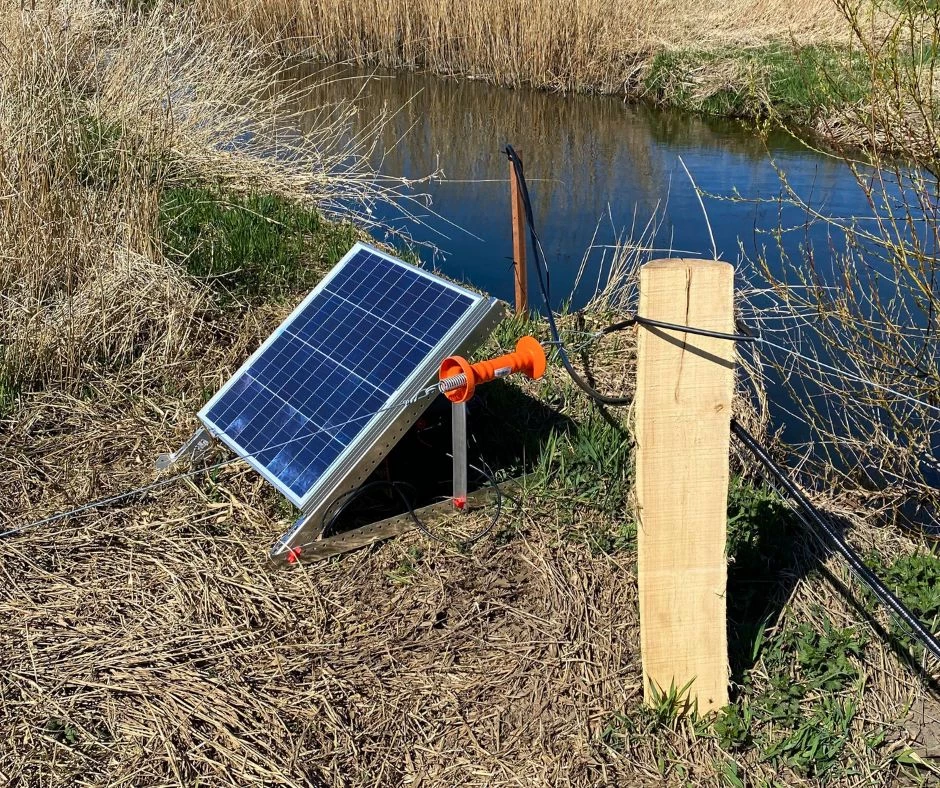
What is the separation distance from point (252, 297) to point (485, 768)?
3.12 metres

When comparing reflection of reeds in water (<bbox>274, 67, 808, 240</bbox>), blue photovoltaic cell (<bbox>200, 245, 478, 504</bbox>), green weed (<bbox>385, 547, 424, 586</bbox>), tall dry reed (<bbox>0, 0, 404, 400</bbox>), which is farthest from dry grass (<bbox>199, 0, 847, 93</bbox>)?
green weed (<bbox>385, 547, 424, 586</bbox>)

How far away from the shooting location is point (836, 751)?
2.53 metres

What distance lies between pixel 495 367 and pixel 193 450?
142 cm

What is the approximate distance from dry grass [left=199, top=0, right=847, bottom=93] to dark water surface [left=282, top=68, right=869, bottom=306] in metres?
0.34

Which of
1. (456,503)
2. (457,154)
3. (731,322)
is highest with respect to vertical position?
(731,322)

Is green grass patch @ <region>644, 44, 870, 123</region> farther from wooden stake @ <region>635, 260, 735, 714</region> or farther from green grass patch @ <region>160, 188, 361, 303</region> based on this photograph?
wooden stake @ <region>635, 260, 735, 714</region>

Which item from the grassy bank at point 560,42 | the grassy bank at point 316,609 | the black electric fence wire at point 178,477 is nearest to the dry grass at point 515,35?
the grassy bank at point 560,42

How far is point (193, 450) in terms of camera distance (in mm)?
3572

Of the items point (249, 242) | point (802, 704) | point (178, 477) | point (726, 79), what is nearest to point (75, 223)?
point (249, 242)

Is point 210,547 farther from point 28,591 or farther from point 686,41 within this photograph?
point 686,41

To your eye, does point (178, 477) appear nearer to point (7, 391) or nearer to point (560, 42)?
point (7, 391)

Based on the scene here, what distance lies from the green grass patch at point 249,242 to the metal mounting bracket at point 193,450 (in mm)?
1370

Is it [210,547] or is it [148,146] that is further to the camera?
[148,146]

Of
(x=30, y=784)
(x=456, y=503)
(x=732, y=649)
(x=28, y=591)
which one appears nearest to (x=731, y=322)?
(x=732, y=649)
